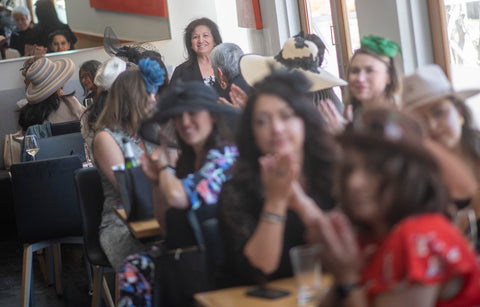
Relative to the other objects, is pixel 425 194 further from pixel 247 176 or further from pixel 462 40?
pixel 462 40

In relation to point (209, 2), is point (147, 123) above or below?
below

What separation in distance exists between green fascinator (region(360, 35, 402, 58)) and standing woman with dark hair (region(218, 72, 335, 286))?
96cm

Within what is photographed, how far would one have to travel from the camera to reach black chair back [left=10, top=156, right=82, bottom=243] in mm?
4168

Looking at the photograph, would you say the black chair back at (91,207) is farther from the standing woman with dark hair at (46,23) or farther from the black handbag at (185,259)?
the standing woman with dark hair at (46,23)

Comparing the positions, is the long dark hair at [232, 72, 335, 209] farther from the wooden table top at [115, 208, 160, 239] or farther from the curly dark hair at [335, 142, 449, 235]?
the wooden table top at [115, 208, 160, 239]

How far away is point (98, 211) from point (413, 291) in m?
2.67

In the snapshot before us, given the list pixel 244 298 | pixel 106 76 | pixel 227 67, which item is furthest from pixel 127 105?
pixel 244 298

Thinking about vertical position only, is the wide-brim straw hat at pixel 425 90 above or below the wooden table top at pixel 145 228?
above

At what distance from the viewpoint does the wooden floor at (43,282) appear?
4.80 metres

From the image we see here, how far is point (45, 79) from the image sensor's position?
6641mm

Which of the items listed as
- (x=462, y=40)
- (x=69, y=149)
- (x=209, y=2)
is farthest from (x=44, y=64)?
(x=462, y=40)

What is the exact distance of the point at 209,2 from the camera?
27.3 ft

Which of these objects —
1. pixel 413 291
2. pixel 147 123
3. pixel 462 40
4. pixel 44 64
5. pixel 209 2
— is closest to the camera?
pixel 413 291

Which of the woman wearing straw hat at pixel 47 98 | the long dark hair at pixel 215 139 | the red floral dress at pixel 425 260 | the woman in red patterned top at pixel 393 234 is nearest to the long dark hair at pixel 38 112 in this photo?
the woman wearing straw hat at pixel 47 98
